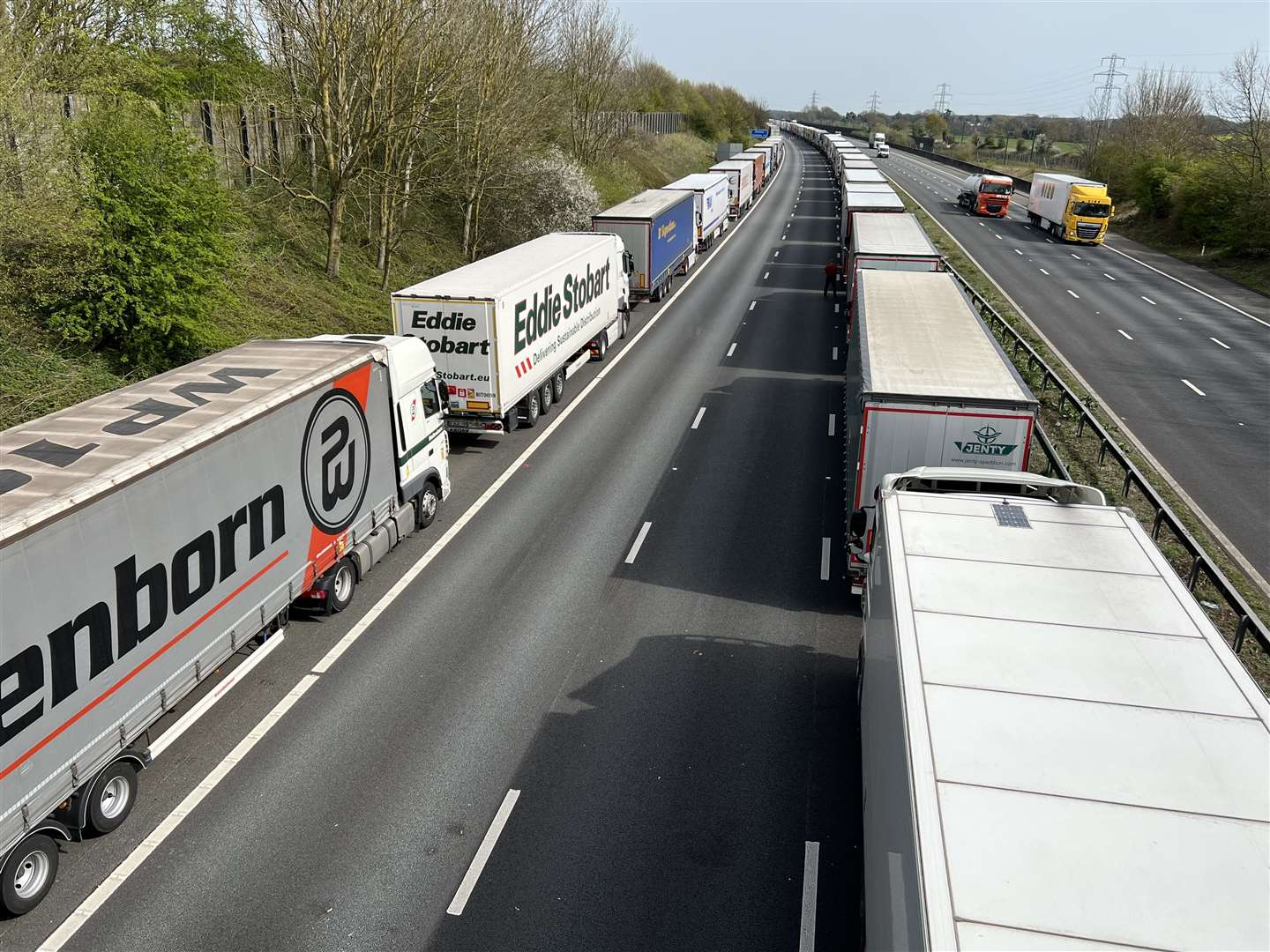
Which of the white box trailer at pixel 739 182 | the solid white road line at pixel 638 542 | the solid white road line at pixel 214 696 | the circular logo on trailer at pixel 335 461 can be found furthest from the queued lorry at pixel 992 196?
the solid white road line at pixel 214 696

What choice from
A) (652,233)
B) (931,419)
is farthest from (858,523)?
(652,233)

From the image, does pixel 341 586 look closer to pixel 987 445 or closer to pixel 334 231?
pixel 987 445

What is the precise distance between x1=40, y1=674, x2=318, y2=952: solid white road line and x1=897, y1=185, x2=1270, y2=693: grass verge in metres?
12.7

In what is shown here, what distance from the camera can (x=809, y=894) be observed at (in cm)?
895

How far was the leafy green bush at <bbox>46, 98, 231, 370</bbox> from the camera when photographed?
18391 mm

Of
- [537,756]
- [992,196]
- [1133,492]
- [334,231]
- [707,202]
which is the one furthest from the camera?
[992,196]

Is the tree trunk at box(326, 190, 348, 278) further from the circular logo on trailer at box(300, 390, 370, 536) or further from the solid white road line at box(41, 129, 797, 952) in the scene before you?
the circular logo on trailer at box(300, 390, 370, 536)

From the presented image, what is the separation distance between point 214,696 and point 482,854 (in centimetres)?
431

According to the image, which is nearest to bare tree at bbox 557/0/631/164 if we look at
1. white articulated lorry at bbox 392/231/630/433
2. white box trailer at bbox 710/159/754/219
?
white box trailer at bbox 710/159/754/219

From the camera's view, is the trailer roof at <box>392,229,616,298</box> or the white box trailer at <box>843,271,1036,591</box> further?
the trailer roof at <box>392,229,616,298</box>

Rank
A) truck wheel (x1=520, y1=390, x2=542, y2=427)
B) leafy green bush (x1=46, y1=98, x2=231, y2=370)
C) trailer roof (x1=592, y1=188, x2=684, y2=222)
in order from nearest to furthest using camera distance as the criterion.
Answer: leafy green bush (x1=46, y1=98, x2=231, y2=370) → truck wheel (x1=520, y1=390, x2=542, y2=427) → trailer roof (x1=592, y1=188, x2=684, y2=222)

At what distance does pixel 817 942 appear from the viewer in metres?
8.41

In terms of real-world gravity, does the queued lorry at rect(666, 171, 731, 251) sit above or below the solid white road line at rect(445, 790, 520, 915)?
above

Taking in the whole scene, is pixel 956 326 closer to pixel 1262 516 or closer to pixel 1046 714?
pixel 1262 516
